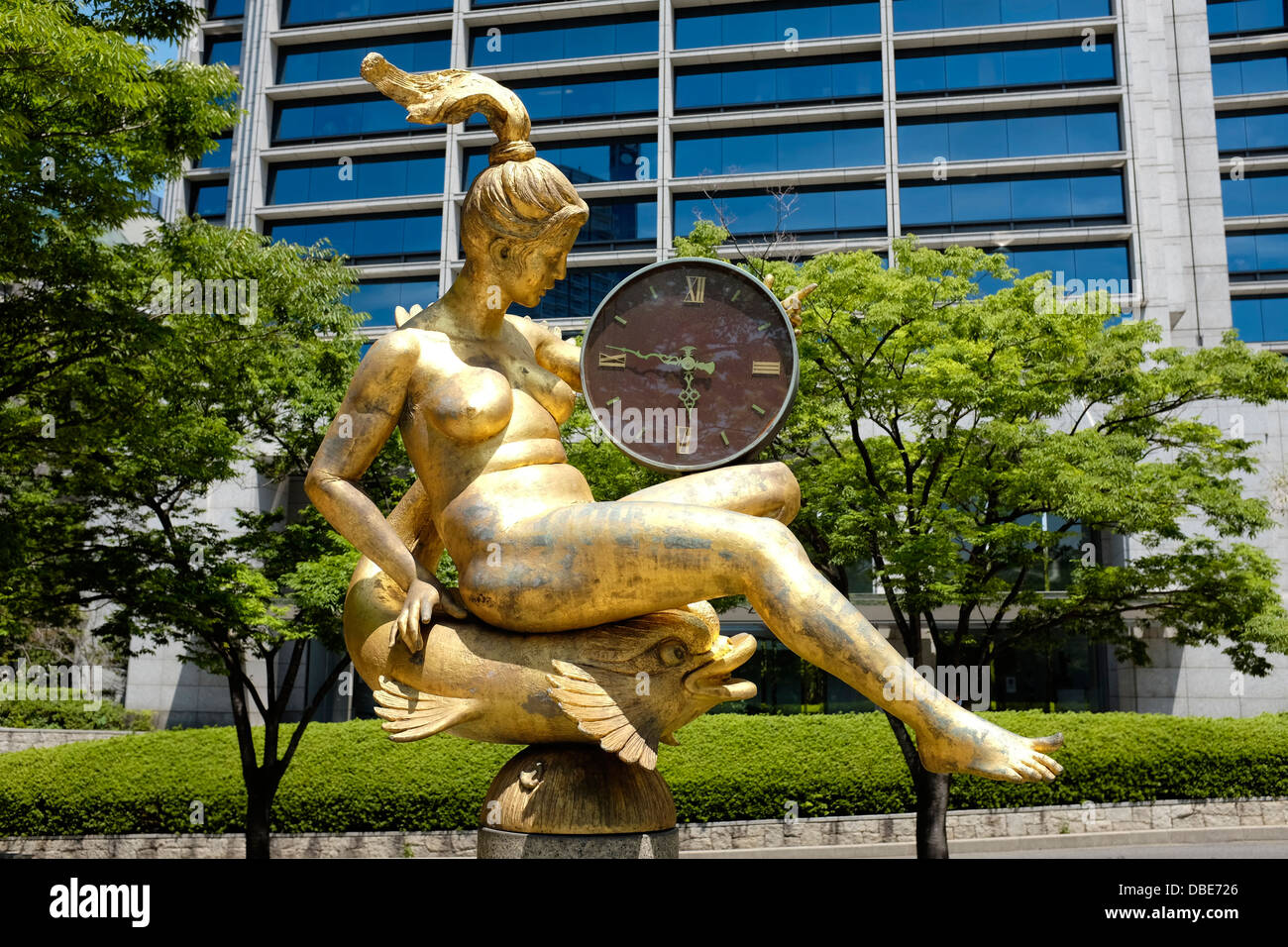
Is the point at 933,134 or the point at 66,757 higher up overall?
the point at 933,134

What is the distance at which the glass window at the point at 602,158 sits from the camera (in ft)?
131

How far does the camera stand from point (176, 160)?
12.5 m

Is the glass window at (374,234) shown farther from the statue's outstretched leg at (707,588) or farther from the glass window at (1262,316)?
the statue's outstretched leg at (707,588)

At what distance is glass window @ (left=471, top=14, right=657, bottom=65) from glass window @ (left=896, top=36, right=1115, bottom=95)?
9581mm

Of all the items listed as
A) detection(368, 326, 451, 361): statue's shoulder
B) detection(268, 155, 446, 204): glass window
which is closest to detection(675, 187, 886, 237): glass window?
detection(268, 155, 446, 204): glass window

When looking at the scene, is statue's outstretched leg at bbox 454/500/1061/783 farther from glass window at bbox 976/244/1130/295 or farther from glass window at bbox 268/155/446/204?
glass window at bbox 268/155/446/204

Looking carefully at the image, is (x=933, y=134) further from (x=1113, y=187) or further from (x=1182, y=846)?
(x=1182, y=846)

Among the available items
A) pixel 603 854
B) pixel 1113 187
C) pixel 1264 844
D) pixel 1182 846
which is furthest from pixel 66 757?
pixel 1113 187

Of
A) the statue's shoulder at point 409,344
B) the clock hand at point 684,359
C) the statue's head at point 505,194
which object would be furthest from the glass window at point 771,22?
the statue's shoulder at point 409,344

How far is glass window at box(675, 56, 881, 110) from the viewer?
3903 cm

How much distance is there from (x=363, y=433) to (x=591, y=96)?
3831 cm

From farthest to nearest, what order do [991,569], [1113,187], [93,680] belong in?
[1113,187]
[93,680]
[991,569]

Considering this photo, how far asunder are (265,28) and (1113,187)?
103 feet

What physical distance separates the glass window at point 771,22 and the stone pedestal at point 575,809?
127ft
